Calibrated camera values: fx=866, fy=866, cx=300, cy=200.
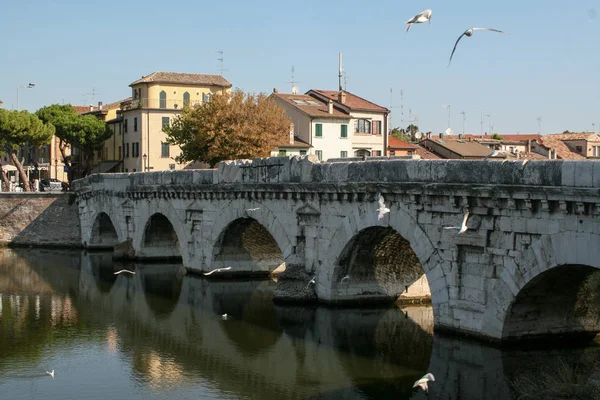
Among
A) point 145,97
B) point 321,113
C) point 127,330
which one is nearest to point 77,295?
point 127,330

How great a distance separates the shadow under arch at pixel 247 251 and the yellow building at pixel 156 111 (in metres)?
30.6

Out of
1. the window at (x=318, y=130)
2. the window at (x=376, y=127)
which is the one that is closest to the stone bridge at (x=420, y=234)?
the window at (x=318, y=130)

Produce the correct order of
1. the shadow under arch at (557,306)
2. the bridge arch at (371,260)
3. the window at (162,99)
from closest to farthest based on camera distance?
the shadow under arch at (557,306)
the bridge arch at (371,260)
the window at (162,99)

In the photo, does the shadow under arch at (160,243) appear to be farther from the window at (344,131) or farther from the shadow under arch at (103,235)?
the window at (344,131)

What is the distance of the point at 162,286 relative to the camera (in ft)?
116

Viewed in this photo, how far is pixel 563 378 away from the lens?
55.8 feet

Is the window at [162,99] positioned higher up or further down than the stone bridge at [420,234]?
higher up

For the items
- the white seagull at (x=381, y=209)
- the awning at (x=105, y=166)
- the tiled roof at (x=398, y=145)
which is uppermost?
the tiled roof at (x=398, y=145)

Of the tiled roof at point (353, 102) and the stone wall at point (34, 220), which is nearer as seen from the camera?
the stone wall at point (34, 220)

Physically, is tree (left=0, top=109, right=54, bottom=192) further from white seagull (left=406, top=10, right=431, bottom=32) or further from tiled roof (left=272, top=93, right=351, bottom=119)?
white seagull (left=406, top=10, right=431, bottom=32)

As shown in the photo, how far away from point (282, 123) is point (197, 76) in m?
20.0

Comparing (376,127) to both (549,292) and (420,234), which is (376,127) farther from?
(549,292)

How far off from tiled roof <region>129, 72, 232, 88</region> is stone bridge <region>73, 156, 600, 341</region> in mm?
31412

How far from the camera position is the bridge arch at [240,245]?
109 ft
